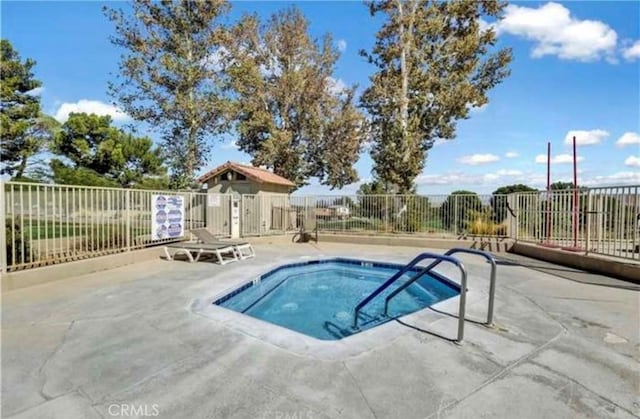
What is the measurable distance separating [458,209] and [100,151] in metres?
25.6

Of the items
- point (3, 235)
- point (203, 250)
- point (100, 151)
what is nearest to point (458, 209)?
point (203, 250)

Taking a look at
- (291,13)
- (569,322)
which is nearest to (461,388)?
(569,322)

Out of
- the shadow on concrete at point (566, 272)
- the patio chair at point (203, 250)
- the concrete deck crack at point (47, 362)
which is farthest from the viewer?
the patio chair at point (203, 250)

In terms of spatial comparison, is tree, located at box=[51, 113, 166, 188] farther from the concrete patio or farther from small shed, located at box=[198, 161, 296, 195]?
the concrete patio

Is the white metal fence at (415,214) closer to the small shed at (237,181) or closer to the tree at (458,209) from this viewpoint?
the tree at (458,209)

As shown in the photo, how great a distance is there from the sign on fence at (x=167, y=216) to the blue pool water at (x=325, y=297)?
3714mm

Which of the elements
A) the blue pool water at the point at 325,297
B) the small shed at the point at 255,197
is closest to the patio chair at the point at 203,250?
the blue pool water at the point at 325,297

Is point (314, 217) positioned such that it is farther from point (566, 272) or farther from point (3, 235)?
point (3, 235)

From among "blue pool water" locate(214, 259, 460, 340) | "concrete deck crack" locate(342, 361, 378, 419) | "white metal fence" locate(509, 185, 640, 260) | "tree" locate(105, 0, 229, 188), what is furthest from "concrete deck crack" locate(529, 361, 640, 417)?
"tree" locate(105, 0, 229, 188)

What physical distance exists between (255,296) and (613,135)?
691 inches

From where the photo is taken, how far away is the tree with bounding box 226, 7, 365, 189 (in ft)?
73.0

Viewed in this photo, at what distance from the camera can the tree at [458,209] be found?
41.9 feet

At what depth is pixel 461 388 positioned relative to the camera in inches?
118

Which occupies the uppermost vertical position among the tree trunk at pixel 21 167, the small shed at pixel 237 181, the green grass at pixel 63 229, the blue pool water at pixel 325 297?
the tree trunk at pixel 21 167
